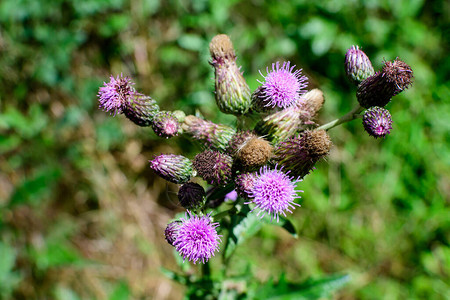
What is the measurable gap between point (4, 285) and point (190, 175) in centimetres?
272

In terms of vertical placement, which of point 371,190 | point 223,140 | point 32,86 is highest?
point 32,86

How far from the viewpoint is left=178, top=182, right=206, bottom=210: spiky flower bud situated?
1.96m

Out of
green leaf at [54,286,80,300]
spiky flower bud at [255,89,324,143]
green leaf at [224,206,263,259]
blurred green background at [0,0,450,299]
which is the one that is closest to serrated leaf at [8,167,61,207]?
blurred green background at [0,0,450,299]

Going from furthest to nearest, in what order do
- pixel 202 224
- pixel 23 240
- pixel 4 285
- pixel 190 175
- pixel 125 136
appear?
1. pixel 125 136
2. pixel 23 240
3. pixel 4 285
4. pixel 190 175
5. pixel 202 224

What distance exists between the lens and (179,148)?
13.1 feet

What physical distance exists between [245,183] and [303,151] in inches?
12.3

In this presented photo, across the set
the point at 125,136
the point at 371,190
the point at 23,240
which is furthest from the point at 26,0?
the point at 371,190

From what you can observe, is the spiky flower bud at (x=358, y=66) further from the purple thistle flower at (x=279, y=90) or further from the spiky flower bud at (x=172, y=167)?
the spiky flower bud at (x=172, y=167)

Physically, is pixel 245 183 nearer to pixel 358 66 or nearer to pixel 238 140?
pixel 238 140

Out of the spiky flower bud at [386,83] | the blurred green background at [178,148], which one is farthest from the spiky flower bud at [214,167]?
the blurred green background at [178,148]

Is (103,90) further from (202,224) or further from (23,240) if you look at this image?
(23,240)

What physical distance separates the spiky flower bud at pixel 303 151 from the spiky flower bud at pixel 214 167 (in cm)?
25

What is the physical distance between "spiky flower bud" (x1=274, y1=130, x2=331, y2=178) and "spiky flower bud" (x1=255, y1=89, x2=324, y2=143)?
0.09m

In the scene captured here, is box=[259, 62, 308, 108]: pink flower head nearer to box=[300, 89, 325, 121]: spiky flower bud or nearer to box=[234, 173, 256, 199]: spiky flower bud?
box=[300, 89, 325, 121]: spiky flower bud
